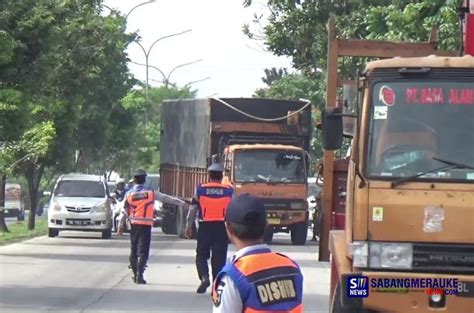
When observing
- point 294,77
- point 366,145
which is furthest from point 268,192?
point 294,77

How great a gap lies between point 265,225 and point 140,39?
42.3 m

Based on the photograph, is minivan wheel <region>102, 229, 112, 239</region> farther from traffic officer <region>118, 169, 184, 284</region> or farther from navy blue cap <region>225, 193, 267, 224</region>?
navy blue cap <region>225, 193, 267, 224</region>

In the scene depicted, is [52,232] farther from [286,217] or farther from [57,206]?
[286,217]

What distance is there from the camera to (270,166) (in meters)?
28.7

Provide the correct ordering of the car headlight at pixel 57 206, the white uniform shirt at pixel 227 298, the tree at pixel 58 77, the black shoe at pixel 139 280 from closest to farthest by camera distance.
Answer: the white uniform shirt at pixel 227 298 → the black shoe at pixel 139 280 → the tree at pixel 58 77 → the car headlight at pixel 57 206

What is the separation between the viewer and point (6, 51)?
17.2 metres

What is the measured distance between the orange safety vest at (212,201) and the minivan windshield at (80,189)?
1738cm

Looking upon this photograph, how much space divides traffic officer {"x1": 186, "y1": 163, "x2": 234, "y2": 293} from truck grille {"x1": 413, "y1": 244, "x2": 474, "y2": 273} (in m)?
5.92

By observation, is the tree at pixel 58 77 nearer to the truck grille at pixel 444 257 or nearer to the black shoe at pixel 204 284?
the black shoe at pixel 204 284

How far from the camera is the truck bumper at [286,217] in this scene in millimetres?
29016

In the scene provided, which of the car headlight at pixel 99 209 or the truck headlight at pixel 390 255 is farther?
the car headlight at pixel 99 209

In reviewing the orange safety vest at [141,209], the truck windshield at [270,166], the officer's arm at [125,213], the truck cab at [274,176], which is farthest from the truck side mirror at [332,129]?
the truck windshield at [270,166]

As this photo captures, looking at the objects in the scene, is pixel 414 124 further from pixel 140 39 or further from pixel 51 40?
pixel 140 39

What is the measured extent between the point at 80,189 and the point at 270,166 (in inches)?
270
